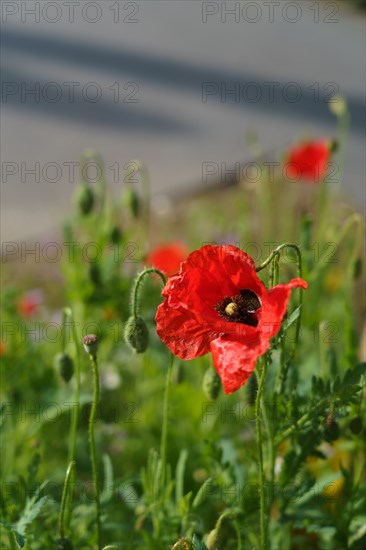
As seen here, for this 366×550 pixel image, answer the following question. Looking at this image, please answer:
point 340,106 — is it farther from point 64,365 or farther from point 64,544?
point 64,544

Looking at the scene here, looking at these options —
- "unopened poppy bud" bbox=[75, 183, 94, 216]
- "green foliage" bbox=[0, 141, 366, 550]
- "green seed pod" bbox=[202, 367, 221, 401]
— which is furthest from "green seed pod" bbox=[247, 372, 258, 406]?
"unopened poppy bud" bbox=[75, 183, 94, 216]

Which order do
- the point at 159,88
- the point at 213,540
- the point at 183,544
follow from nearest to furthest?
1. the point at 183,544
2. the point at 213,540
3. the point at 159,88

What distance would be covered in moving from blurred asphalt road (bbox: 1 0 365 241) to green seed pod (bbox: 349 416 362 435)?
7.20 ft

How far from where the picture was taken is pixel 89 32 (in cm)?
562

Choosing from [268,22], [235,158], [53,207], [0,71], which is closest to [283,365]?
[53,207]

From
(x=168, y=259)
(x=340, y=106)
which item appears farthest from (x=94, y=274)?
(x=340, y=106)

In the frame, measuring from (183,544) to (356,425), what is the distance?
422 millimetres

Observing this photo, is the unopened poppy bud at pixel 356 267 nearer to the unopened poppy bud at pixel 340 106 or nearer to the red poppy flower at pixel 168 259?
the unopened poppy bud at pixel 340 106

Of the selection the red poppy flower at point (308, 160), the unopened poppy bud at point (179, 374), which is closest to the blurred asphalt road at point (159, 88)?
the red poppy flower at point (308, 160)

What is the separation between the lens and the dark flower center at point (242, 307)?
1.25 metres

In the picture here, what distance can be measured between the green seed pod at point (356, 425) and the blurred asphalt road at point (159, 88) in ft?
7.20

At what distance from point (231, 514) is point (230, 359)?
0.45 m

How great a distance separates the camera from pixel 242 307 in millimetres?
1256

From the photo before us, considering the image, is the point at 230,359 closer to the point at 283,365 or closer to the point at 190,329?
the point at 190,329
